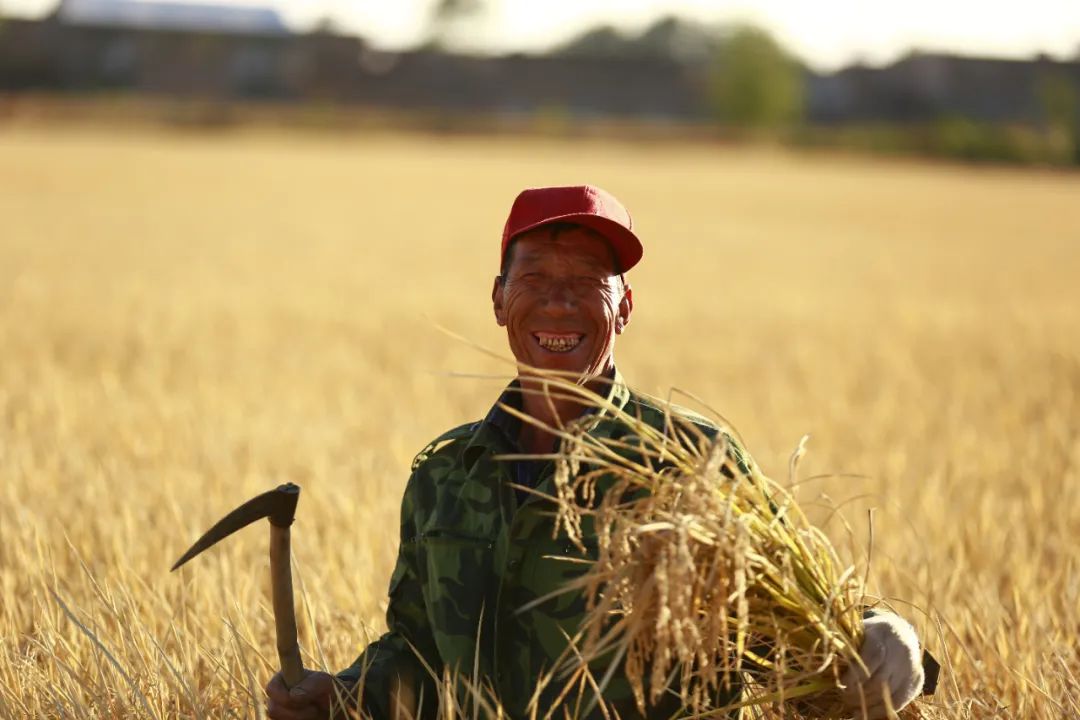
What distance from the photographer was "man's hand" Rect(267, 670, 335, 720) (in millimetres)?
2182

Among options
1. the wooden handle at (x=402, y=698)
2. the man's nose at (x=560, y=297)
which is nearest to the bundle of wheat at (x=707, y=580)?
the man's nose at (x=560, y=297)

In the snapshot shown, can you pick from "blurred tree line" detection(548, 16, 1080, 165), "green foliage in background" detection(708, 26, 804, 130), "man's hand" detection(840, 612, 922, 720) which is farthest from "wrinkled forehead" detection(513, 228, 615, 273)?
"green foliage in background" detection(708, 26, 804, 130)

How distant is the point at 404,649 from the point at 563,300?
2.09 feet

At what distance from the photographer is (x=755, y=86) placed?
73.6 metres

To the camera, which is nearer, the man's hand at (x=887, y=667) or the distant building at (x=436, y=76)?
the man's hand at (x=887, y=667)

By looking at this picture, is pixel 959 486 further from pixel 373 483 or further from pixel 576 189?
pixel 576 189

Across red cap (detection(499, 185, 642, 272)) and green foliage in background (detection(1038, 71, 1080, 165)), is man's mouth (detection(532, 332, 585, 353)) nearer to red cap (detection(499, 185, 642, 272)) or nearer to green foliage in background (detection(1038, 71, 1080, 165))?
red cap (detection(499, 185, 642, 272))

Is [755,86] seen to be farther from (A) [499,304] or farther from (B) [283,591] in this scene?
(B) [283,591]

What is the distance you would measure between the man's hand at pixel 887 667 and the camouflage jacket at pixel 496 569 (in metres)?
0.24

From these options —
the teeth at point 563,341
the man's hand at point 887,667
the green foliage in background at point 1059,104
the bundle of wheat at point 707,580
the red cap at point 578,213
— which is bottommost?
the man's hand at point 887,667

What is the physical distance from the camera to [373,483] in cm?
459

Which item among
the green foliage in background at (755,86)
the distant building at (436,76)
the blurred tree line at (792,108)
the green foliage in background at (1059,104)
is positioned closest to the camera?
the blurred tree line at (792,108)

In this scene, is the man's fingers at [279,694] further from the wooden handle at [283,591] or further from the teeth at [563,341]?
the teeth at [563,341]

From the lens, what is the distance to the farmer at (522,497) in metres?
2.13
